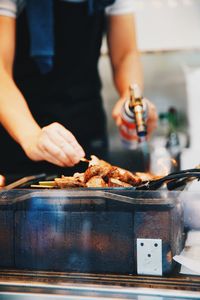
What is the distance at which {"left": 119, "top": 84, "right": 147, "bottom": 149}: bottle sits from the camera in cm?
171

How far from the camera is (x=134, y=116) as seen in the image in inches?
72.2

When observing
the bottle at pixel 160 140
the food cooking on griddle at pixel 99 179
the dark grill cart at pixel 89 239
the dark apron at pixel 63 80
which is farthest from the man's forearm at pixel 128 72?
the dark grill cart at pixel 89 239

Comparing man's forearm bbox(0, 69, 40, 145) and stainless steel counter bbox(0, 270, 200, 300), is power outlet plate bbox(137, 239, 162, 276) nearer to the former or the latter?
stainless steel counter bbox(0, 270, 200, 300)

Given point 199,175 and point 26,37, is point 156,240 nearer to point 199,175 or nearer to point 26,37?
point 199,175

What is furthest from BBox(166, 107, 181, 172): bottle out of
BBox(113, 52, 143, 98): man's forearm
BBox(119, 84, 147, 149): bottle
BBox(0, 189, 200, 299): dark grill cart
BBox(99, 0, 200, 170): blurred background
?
BBox(0, 189, 200, 299): dark grill cart

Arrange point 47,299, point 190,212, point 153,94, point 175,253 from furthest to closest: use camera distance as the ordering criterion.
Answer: point 153,94 → point 190,212 → point 175,253 → point 47,299

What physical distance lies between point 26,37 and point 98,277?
160 cm

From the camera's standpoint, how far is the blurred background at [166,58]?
3131 millimetres

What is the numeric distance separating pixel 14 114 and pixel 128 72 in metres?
0.81

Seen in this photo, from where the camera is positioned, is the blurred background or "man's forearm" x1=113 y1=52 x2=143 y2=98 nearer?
"man's forearm" x1=113 y1=52 x2=143 y2=98

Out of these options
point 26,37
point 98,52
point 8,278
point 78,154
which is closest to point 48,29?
point 26,37

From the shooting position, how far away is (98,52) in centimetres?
264

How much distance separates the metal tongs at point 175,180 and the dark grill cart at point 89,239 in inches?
2.2

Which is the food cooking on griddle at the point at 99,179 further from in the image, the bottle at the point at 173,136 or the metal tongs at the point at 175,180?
the bottle at the point at 173,136
